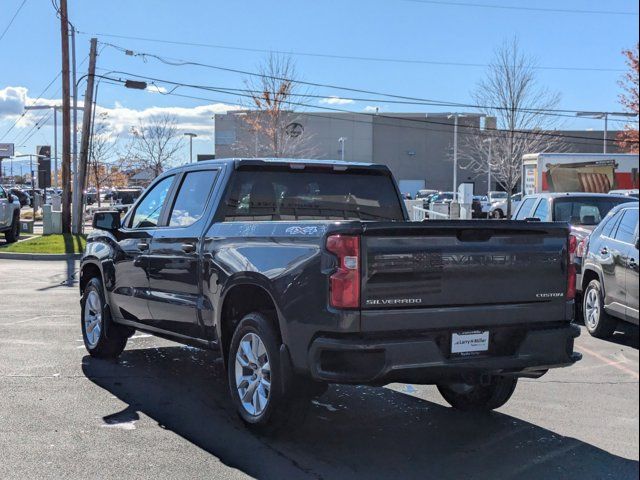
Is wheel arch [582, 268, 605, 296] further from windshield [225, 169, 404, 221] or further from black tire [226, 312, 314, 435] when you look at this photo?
black tire [226, 312, 314, 435]

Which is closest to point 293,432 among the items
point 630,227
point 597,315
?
point 630,227

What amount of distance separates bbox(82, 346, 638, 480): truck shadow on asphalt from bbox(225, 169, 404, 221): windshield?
61.8 inches

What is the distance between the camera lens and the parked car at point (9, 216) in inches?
861

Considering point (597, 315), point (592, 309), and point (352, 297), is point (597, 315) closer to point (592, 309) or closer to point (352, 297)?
point (592, 309)

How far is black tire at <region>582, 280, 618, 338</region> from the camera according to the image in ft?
28.2

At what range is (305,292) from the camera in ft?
14.4

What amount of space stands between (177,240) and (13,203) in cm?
1896

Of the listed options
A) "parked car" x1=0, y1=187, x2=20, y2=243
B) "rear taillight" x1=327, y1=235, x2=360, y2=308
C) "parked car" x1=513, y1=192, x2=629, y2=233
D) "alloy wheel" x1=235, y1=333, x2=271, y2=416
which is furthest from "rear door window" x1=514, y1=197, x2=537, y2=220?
"parked car" x1=0, y1=187, x2=20, y2=243

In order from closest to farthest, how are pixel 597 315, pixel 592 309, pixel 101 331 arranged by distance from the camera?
pixel 101 331, pixel 597 315, pixel 592 309

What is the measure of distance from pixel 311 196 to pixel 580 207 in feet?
23.2

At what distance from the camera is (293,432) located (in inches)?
195

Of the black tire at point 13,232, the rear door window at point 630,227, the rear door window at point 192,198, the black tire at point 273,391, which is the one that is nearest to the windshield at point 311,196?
the rear door window at point 192,198

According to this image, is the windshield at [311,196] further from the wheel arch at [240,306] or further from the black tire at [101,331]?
the black tire at [101,331]

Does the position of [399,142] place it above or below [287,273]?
above
